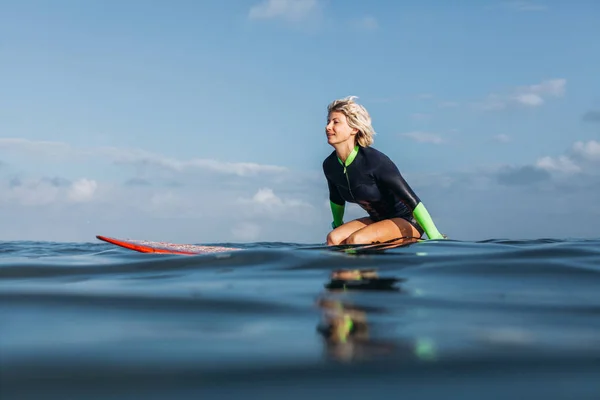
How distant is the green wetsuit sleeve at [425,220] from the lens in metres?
6.91

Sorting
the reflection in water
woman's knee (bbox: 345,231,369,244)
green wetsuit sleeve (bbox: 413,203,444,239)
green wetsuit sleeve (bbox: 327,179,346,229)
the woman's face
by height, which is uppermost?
the woman's face

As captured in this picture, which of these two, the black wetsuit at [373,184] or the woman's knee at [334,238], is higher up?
the black wetsuit at [373,184]

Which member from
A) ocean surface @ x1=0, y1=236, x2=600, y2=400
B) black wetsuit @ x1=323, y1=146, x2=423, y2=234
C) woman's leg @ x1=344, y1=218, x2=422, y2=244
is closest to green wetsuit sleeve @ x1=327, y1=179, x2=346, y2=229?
black wetsuit @ x1=323, y1=146, x2=423, y2=234

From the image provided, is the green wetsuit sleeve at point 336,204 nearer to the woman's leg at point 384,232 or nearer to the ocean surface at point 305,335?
the woman's leg at point 384,232

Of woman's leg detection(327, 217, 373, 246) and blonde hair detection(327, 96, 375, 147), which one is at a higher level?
blonde hair detection(327, 96, 375, 147)

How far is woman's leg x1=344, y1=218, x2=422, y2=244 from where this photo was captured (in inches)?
260

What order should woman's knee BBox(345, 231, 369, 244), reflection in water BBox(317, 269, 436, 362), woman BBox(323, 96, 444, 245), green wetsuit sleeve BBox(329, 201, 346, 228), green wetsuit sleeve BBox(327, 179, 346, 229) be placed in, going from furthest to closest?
green wetsuit sleeve BBox(329, 201, 346, 228), green wetsuit sleeve BBox(327, 179, 346, 229), woman BBox(323, 96, 444, 245), woman's knee BBox(345, 231, 369, 244), reflection in water BBox(317, 269, 436, 362)

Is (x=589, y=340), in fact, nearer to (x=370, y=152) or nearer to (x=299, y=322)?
(x=299, y=322)

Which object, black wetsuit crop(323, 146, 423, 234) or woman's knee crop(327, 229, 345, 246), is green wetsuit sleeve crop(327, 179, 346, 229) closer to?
black wetsuit crop(323, 146, 423, 234)

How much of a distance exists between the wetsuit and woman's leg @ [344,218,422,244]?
13 centimetres

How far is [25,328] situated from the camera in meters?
2.10

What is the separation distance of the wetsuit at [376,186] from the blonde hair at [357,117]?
0.12 m

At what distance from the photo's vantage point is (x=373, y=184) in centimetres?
696

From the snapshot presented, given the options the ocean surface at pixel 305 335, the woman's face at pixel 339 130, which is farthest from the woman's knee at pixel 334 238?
the ocean surface at pixel 305 335
